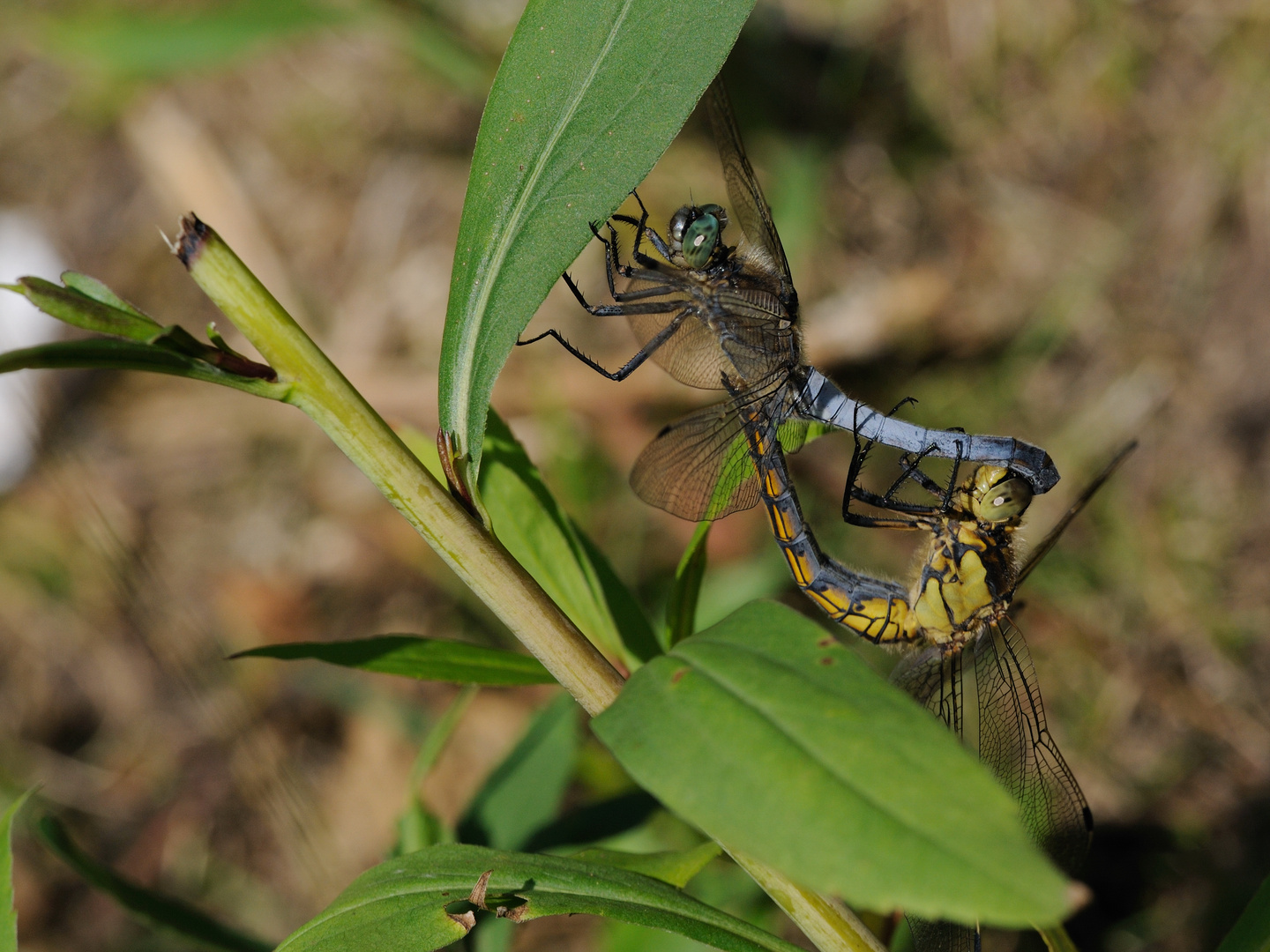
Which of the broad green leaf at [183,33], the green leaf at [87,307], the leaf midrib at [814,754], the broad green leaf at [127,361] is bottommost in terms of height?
the leaf midrib at [814,754]

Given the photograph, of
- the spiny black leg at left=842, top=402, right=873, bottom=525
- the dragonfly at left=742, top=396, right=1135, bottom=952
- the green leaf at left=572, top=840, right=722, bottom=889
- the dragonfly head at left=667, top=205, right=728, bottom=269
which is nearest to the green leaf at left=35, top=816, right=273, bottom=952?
the green leaf at left=572, top=840, right=722, bottom=889

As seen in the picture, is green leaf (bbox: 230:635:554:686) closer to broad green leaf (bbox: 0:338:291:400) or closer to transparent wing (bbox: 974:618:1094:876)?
broad green leaf (bbox: 0:338:291:400)

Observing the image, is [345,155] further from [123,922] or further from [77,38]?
[123,922]

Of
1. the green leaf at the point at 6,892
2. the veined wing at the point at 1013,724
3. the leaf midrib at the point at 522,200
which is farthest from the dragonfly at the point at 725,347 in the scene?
the green leaf at the point at 6,892

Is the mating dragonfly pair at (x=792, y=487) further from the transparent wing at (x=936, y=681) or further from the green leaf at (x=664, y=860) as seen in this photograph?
the green leaf at (x=664, y=860)

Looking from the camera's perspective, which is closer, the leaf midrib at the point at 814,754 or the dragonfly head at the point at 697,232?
the leaf midrib at the point at 814,754
